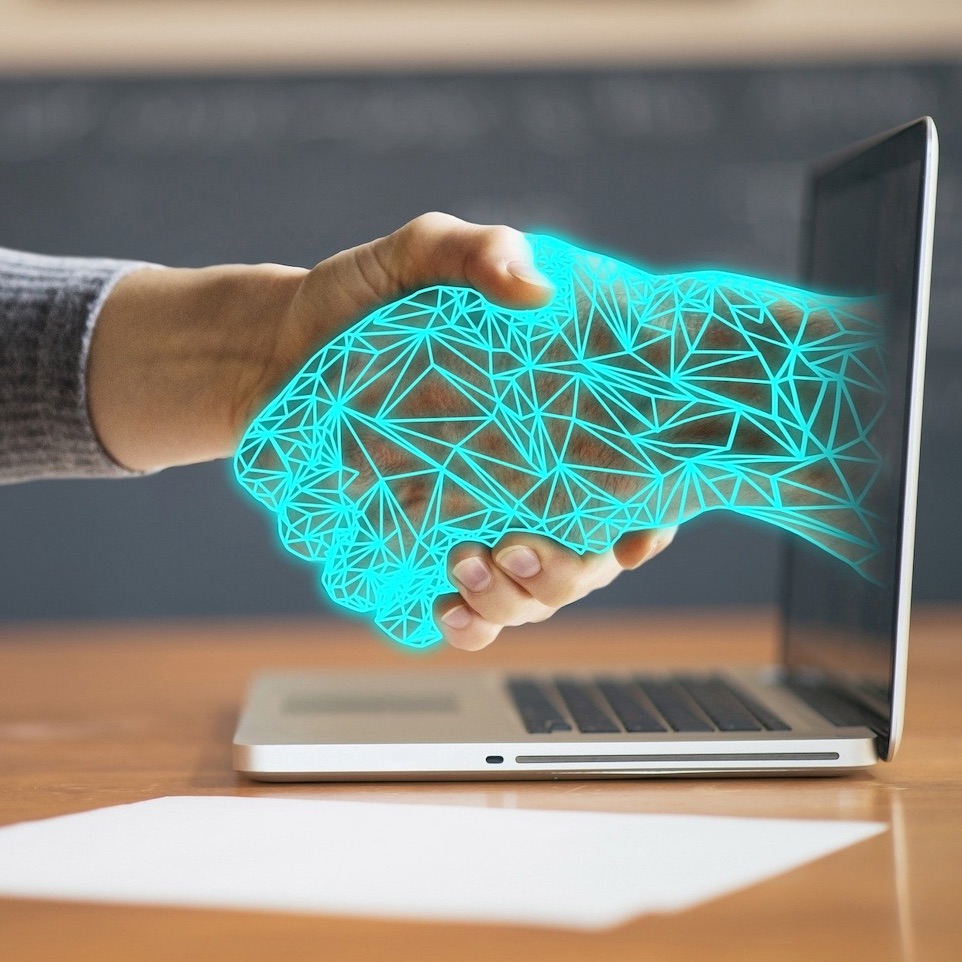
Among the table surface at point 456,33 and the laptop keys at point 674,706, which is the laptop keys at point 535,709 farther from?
the table surface at point 456,33

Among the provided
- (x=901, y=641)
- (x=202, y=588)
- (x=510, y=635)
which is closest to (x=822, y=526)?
(x=901, y=641)

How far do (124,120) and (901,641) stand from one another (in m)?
1.53

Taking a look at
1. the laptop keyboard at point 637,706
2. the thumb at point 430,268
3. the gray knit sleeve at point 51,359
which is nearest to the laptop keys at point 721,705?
the laptop keyboard at point 637,706

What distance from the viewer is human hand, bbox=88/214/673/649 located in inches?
22.9

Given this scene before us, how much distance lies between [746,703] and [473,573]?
→ 0.19 metres

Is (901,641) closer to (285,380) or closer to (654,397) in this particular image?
(654,397)

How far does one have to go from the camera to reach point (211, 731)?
730 millimetres

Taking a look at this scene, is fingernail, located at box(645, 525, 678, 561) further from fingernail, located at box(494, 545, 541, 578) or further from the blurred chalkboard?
the blurred chalkboard

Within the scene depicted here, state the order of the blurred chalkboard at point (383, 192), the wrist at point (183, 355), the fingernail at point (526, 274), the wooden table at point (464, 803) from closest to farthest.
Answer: the wooden table at point (464, 803) < the fingernail at point (526, 274) < the wrist at point (183, 355) < the blurred chalkboard at point (383, 192)

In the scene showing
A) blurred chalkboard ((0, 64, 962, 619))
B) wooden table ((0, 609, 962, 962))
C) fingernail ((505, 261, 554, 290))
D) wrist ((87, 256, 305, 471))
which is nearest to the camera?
wooden table ((0, 609, 962, 962))

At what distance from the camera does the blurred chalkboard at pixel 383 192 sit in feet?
5.81

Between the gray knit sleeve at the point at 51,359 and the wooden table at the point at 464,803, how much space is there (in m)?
0.17

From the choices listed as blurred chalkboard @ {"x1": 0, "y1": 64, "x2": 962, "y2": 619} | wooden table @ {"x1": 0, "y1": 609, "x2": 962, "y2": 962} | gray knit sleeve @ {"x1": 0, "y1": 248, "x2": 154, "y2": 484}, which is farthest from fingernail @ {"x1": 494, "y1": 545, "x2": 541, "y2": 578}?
blurred chalkboard @ {"x1": 0, "y1": 64, "x2": 962, "y2": 619}

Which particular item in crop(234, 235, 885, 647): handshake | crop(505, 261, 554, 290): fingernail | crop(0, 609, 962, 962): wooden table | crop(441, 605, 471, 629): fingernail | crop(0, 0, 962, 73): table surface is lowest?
crop(0, 609, 962, 962): wooden table
